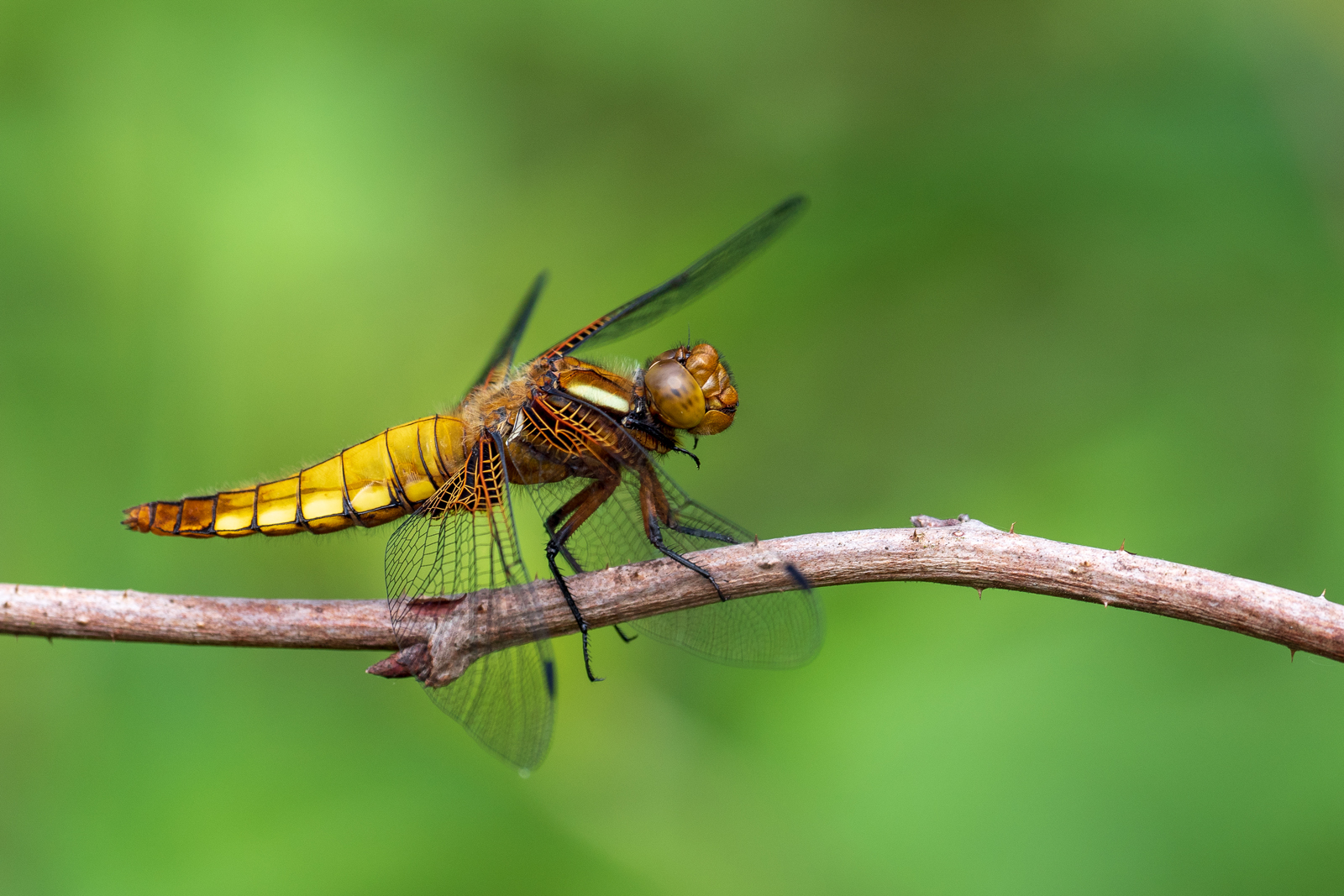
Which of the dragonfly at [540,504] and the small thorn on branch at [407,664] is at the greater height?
the dragonfly at [540,504]

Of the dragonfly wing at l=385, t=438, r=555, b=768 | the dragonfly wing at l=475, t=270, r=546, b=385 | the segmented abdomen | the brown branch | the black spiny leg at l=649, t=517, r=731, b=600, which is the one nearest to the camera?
the brown branch

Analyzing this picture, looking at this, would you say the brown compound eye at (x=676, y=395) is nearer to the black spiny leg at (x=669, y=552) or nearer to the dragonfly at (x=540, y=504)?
the dragonfly at (x=540, y=504)

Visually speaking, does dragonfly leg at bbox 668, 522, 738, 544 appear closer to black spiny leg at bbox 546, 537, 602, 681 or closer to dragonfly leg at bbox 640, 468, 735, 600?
dragonfly leg at bbox 640, 468, 735, 600

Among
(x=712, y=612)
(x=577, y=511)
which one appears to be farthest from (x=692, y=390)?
(x=712, y=612)

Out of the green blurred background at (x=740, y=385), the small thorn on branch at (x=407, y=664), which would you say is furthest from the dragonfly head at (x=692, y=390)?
the small thorn on branch at (x=407, y=664)

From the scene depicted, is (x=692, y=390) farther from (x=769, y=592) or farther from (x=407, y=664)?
(x=407, y=664)

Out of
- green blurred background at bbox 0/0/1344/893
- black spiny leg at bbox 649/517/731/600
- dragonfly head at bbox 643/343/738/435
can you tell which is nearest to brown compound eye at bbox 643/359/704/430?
dragonfly head at bbox 643/343/738/435

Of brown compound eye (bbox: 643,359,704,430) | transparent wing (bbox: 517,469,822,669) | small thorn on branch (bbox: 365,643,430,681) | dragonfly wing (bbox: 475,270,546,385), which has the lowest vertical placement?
small thorn on branch (bbox: 365,643,430,681)

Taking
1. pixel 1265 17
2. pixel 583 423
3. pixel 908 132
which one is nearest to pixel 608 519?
pixel 583 423
